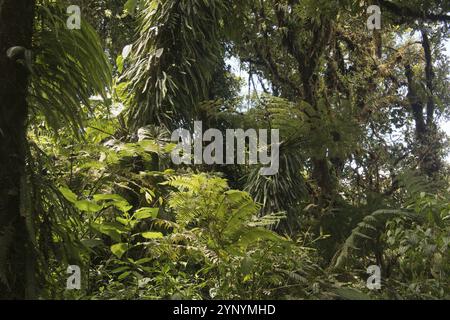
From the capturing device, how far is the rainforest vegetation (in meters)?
2.30

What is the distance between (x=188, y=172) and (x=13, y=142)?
219cm

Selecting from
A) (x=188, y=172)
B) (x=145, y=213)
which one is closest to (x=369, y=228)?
(x=188, y=172)

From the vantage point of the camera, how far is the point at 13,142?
7.09 feet

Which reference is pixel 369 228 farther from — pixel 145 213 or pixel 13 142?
pixel 13 142

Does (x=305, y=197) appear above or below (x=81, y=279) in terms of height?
above

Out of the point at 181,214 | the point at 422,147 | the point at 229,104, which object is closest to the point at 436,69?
the point at 422,147

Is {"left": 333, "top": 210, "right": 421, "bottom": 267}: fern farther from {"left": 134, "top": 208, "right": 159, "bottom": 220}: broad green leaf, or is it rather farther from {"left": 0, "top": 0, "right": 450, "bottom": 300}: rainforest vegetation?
{"left": 134, "top": 208, "right": 159, "bottom": 220}: broad green leaf

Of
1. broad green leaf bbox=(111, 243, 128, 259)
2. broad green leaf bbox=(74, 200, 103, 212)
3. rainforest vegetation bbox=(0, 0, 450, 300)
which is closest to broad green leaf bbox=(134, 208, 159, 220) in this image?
rainforest vegetation bbox=(0, 0, 450, 300)

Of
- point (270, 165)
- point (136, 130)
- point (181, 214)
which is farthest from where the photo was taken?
point (270, 165)

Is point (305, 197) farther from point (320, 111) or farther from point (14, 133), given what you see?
point (14, 133)

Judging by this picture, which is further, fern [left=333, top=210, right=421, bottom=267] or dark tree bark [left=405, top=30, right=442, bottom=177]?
dark tree bark [left=405, top=30, right=442, bottom=177]
